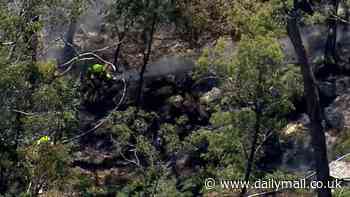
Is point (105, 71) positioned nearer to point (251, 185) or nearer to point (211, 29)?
point (211, 29)

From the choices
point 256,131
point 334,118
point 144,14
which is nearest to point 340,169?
point 256,131

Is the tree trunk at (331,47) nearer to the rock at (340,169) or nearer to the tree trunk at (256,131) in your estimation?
the rock at (340,169)

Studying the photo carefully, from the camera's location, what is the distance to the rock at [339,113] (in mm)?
19672

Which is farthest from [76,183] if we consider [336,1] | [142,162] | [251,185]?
[336,1]

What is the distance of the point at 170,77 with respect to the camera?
2422cm

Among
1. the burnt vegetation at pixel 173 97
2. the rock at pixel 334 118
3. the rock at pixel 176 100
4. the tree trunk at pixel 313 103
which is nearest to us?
the tree trunk at pixel 313 103

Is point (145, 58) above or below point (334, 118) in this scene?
above

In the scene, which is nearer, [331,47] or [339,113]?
[339,113]

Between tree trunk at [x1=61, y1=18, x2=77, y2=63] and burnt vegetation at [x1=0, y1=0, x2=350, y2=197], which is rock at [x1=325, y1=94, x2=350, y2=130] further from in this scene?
tree trunk at [x1=61, y1=18, x2=77, y2=63]

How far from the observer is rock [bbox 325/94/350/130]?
1967cm

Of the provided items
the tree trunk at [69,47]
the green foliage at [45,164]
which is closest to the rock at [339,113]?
the green foliage at [45,164]

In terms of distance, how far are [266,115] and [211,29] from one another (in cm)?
939

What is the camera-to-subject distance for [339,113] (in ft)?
A: 65.6

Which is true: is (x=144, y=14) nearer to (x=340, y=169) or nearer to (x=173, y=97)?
(x=173, y=97)
